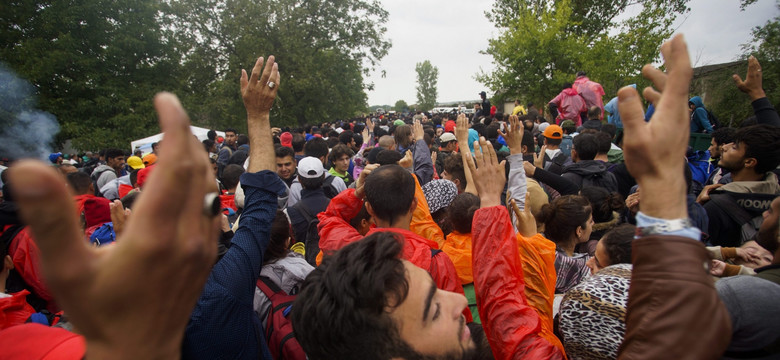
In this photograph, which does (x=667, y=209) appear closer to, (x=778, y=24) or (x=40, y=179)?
(x=40, y=179)


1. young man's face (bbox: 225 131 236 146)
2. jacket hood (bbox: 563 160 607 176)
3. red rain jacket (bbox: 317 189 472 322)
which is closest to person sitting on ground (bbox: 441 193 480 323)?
red rain jacket (bbox: 317 189 472 322)

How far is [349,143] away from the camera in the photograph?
9.73 meters

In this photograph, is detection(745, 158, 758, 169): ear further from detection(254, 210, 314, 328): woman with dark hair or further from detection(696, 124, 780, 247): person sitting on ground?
detection(254, 210, 314, 328): woman with dark hair

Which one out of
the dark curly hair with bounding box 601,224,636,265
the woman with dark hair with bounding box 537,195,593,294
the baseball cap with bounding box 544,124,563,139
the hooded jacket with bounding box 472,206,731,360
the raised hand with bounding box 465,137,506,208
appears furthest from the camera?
the baseball cap with bounding box 544,124,563,139

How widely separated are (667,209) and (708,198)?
315cm

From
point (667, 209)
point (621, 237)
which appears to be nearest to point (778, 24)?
point (621, 237)

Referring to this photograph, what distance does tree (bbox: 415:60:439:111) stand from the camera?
91500 millimetres

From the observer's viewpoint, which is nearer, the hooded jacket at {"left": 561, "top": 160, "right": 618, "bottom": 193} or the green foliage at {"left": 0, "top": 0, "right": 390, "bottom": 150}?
the hooded jacket at {"left": 561, "top": 160, "right": 618, "bottom": 193}

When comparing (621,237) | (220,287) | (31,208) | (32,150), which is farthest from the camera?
(32,150)

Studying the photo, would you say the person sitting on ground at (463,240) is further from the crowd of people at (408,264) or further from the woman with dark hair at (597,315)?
the woman with dark hair at (597,315)

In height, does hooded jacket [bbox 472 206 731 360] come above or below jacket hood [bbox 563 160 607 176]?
above

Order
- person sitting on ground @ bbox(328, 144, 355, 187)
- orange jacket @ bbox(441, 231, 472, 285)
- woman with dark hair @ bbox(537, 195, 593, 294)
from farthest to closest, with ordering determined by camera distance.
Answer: person sitting on ground @ bbox(328, 144, 355, 187), woman with dark hair @ bbox(537, 195, 593, 294), orange jacket @ bbox(441, 231, 472, 285)

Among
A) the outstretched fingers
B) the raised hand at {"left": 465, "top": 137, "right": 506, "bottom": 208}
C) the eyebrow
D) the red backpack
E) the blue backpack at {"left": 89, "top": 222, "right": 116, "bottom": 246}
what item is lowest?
the red backpack

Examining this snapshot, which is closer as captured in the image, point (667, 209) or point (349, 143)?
point (667, 209)
